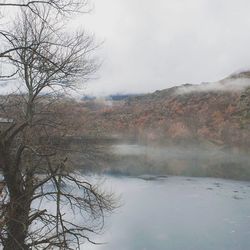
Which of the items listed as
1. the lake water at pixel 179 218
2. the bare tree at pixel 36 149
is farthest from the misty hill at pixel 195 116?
the bare tree at pixel 36 149

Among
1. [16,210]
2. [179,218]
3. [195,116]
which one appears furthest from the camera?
[195,116]

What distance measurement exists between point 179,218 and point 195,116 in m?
103

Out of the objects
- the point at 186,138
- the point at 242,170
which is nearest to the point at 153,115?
the point at 186,138

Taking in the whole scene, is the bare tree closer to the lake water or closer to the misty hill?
the lake water

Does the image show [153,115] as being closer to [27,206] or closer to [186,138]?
[186,138]

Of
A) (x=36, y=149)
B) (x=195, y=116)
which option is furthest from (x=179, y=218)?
(x=195, y=116)

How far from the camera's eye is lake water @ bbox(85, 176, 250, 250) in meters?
13.0

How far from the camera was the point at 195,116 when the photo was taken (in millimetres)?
117062

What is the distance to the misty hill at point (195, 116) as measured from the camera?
90.6 metres

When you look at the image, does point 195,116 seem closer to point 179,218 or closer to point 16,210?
point 179,218

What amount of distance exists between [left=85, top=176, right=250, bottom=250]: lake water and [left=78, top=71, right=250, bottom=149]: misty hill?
177 feet

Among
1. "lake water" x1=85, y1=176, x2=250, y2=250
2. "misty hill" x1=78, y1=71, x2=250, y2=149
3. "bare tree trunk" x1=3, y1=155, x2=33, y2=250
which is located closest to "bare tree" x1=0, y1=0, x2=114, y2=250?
"bare tree trunk" x1=3, y1=155, x2=33, y2=250

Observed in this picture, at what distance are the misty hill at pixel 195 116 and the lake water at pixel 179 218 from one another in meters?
54.1

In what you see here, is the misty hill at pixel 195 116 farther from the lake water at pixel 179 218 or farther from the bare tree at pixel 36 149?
the bare tree at pixel 36 149
